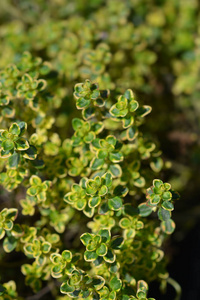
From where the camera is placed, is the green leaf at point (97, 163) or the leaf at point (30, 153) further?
the green leaf at point (97, 163)

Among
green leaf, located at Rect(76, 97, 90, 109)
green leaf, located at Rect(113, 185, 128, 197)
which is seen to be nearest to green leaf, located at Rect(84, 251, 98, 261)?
green leaf, located at Rect(113, 185, 128, 197)

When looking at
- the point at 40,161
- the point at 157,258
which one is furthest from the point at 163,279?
the point at 40,161

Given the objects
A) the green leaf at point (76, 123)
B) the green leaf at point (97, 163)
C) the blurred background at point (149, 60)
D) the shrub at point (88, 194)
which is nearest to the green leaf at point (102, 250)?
the shrub at point (88, 194)

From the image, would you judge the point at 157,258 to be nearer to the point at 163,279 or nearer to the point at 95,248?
the point at 163,279

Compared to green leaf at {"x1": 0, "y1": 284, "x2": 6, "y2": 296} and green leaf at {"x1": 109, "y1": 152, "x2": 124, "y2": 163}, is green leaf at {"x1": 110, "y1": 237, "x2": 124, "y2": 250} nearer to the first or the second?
green leaf at {"x1": 109, "y1": 152, "x2": 124, "y2": 163}

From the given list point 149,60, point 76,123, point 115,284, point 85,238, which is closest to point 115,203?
point 85,238

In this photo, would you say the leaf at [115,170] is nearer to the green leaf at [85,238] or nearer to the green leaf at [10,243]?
the green leaf at [85,238]

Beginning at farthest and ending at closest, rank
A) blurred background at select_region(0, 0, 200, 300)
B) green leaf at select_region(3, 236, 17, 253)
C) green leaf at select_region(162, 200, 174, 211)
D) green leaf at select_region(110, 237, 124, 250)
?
blurred background at select_region(0, 0, 200, 300) < green leaf at select_region(3, 236, 17, 253) < green leaf at select_region(110, 237, 124, 250) < green leaf at select_region(162, 200, 174, 211)

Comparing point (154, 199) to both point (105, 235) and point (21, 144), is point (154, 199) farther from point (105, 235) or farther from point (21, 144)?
point (21, 144)

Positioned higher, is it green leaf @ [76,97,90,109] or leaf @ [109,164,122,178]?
green leaf @ [76,97,90,109]
